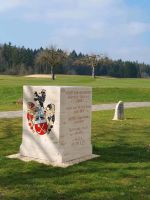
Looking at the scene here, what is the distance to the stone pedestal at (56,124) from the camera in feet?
28.1

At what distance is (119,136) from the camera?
1298 cm

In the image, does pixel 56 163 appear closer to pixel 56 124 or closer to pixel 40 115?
pixel 56 124

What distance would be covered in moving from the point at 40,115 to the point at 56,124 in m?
0.52

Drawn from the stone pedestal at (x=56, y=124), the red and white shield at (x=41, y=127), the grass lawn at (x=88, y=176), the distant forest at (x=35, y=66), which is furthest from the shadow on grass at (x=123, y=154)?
the distant forest at (x=35, y=66)

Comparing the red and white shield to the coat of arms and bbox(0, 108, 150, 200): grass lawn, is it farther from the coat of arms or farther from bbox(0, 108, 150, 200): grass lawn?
bbox(0, 108, 150, 200): grass lawn

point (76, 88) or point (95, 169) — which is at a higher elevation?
point (76, 88)

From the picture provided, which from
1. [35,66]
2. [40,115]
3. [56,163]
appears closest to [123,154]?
[56,163]

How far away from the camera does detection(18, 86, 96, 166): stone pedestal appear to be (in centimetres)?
855

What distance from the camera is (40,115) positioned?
890 cm

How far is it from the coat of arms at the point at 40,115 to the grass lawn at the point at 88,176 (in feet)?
2.46

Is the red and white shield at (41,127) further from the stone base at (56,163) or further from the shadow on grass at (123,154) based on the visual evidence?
the shadow on grass at (123,154)

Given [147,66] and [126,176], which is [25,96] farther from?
[147,66]

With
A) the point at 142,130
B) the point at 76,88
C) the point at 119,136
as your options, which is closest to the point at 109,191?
the point at 76,88

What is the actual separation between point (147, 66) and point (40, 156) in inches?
5962
